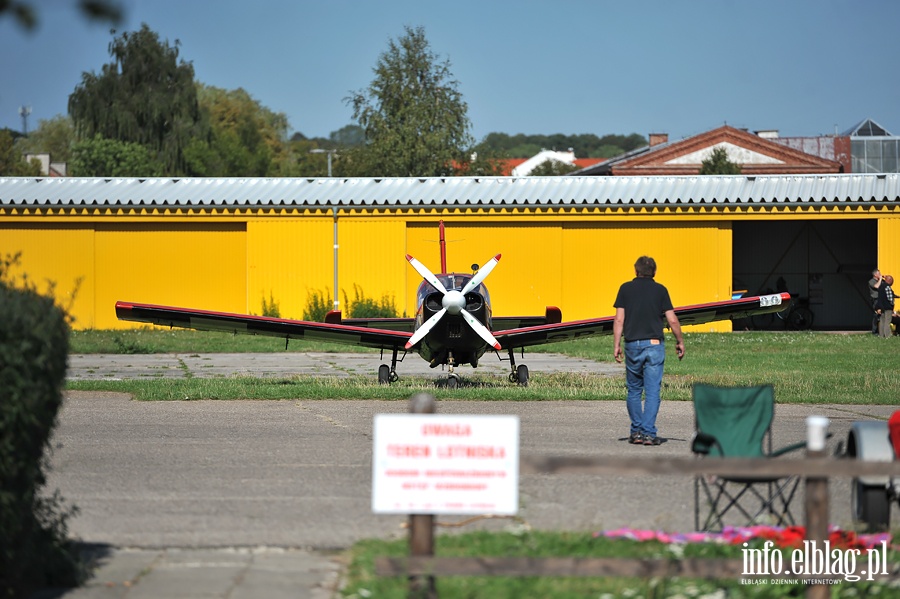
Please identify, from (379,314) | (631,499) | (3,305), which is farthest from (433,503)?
(379,314)

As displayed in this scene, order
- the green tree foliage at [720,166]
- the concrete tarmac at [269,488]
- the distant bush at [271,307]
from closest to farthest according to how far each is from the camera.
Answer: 1. the concrete tarmac at [269,488]
2. the distant bush at [271,307]
3. the green tree foliage at [720,166]

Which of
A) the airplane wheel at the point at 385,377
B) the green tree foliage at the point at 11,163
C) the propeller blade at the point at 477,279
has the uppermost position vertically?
the green tree foliage at the point at 11,163

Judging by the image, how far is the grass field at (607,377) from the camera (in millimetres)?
16125

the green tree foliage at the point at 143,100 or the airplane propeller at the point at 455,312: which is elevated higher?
the green tree foliage at the point at 143,100

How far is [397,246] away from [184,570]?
26.3m

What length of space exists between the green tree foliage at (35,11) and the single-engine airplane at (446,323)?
1267 centimetres

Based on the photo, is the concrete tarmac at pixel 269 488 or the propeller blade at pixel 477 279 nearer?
the concrete tarmac at pixel 269 488

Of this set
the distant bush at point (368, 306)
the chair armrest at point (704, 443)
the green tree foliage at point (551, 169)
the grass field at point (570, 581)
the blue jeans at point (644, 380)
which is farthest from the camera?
the green tree foliage at point (551, 169)

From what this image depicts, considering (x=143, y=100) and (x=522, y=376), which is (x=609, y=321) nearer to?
(x=522, y=376)

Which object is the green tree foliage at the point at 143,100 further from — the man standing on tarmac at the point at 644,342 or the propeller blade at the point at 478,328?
the man standing on tarmac at the point at 644,342

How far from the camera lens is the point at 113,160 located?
68.1m

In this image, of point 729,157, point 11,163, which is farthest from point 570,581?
point 11,163

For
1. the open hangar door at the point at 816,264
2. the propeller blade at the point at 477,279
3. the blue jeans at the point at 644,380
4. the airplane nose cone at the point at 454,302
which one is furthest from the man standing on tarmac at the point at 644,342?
the open hangar door at the point at 816,264

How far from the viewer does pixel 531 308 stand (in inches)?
1300
